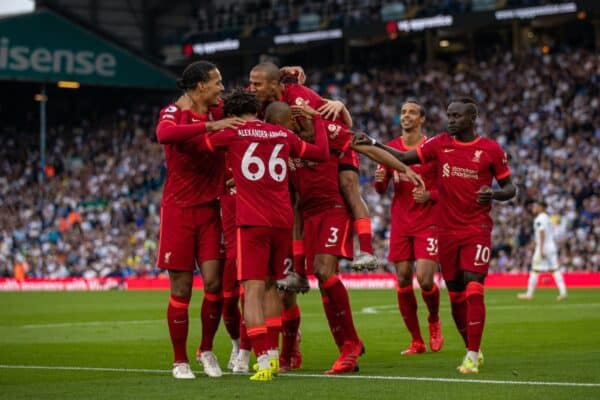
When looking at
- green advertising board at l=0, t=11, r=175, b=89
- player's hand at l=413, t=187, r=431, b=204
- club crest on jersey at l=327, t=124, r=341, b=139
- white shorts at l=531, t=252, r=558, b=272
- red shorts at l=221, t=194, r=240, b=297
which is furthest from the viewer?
green advertising board at l=0, t=11, r=175, b=89

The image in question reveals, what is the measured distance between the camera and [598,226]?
34469mm

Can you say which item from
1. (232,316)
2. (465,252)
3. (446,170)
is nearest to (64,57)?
(232,316)

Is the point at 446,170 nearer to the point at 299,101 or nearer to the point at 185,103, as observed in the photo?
the point at 299,101

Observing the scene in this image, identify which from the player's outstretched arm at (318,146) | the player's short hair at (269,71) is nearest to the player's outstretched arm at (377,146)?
the player's outstretched arm at (318,146)

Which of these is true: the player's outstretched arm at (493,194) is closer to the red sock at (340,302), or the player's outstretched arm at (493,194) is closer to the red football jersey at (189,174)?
the red sock at (340,302)

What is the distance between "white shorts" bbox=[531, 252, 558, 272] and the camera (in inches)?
1046

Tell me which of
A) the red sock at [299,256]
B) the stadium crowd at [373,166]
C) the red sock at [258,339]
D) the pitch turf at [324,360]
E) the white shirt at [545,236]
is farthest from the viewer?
the stadium crowd at [373,166]

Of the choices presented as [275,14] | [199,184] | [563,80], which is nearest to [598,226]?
[563,80]

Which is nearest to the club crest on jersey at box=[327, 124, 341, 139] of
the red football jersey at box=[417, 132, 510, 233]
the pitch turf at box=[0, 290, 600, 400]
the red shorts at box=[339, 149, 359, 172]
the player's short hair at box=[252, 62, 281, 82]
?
the red shorts at box=[339, 149, 359, 172]

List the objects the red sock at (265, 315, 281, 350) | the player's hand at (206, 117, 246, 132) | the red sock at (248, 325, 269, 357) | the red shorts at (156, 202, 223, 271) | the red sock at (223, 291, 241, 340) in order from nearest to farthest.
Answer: the red sock at (248, 325, 269, 357) → the player's hand at (206, 117, 246, 132) → the red sock at (265, 315, 281, 350) → the red shorts at (156, 202, 223, 271) → the red sock at (223, 291, 241, 340)

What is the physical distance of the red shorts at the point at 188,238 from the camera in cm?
→ 1136

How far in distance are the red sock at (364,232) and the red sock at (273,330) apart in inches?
54.5

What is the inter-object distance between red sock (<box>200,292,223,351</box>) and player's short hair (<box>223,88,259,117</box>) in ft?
6.09

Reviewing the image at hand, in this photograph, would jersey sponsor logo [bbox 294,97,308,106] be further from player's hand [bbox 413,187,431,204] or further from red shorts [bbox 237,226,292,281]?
player's hand [bbox 413,187,431,204]
